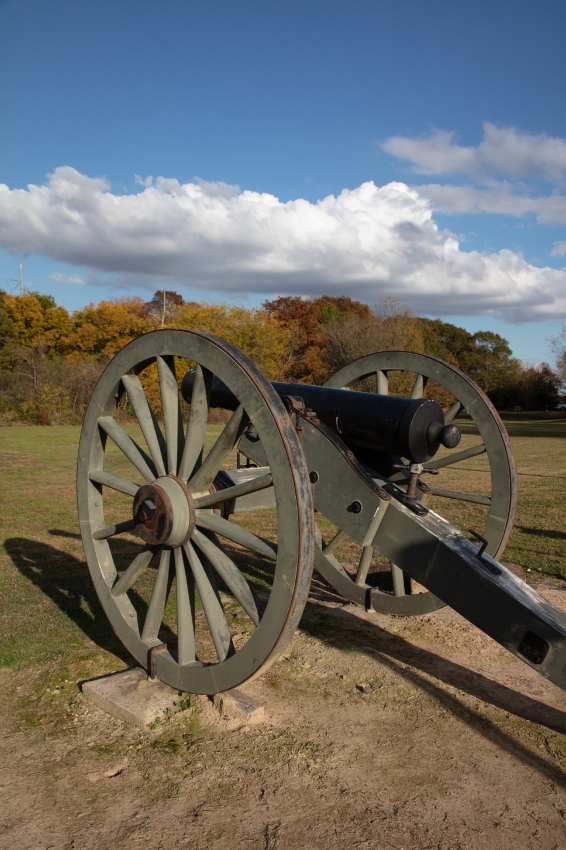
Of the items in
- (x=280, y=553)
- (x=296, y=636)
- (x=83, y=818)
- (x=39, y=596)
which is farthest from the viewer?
(x=39, y=596)

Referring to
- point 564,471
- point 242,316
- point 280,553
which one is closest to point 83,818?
point 280,553

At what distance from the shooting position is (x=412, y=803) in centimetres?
268

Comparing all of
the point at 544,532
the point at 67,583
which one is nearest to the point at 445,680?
the point at 67,583

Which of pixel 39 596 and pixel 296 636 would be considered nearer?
pixel 296 636

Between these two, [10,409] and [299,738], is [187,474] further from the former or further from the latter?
[10,409]

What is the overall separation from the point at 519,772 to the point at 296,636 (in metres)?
1.86

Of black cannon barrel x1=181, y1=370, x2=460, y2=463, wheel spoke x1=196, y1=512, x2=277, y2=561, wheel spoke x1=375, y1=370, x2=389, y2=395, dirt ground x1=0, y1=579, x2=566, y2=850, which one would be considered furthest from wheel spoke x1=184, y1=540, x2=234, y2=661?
wheel spoke x1=375, y1=370, x2=389, y2=395

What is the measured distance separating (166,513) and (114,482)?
0.66 meters

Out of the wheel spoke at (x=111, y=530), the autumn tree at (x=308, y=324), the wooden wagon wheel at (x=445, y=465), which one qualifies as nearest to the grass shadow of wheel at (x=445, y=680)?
the wooden wagon wheel at (x=445, y=465)

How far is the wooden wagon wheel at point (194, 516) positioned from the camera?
280 cm

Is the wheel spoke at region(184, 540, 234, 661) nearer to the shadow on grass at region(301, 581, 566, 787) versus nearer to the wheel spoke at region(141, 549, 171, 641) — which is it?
the wheel spoke at region(141, 549, 171, 641)

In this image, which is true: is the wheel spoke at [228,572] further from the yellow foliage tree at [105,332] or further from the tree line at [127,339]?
the yellow foliage tree at [105,332]

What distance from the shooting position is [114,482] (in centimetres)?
381

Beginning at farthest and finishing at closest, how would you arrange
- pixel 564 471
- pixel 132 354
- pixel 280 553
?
1. pixel 564 471
2. pixel 132 354
3. pixel 280 553
